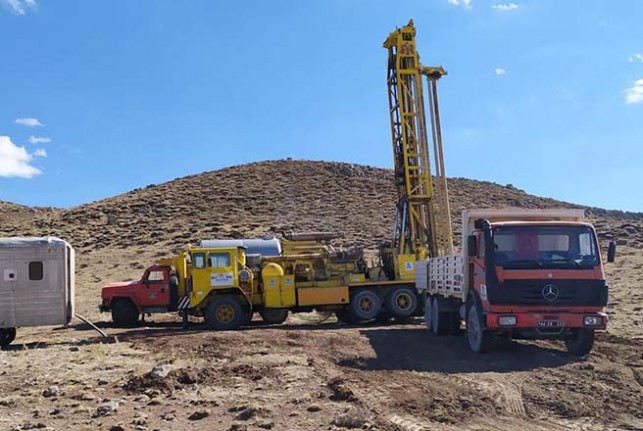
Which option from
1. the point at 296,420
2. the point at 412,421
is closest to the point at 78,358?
the point at 296,420

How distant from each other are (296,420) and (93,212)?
5215 centimetres

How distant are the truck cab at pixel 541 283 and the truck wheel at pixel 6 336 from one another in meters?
11.2

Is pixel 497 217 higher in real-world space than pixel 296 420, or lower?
higher

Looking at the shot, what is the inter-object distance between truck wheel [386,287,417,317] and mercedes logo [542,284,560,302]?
9.64 meters

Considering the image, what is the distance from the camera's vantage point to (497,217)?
14680mm

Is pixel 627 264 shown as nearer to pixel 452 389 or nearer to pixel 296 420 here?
pixel 452 389

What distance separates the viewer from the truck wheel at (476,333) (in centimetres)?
1298

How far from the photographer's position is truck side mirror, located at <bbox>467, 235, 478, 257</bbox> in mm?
Result: 13562

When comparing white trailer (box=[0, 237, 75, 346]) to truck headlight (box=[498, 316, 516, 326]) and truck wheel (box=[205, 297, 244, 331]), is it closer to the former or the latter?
truck wheel (box=[205, 297, 244, 331])

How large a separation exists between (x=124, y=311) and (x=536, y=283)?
43.8ft

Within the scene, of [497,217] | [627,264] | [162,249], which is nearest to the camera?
[497,217]

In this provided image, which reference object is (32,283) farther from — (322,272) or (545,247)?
(545,247)

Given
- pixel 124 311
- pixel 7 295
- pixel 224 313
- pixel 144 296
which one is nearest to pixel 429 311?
pixel 224 313

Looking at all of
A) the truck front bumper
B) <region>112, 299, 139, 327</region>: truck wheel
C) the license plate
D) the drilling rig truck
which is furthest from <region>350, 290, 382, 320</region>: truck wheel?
the license plate
